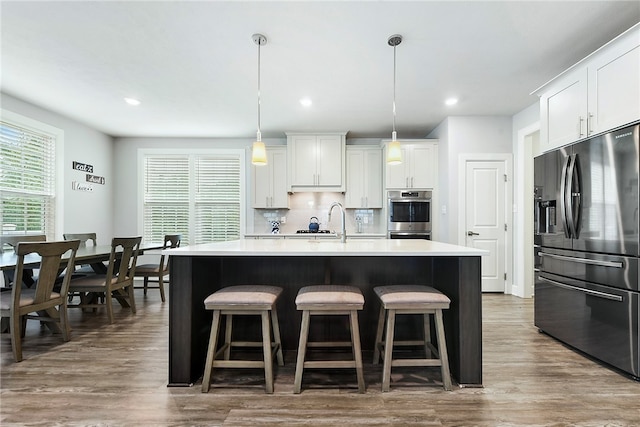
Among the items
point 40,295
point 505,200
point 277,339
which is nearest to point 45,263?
point 40,295

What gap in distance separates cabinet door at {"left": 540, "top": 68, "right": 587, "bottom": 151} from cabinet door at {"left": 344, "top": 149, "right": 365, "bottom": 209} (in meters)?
2.73

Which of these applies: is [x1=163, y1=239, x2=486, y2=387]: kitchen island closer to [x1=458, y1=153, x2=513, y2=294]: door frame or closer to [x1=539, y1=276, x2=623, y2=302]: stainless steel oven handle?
[x1=539, y1=276, x2=623, y2=302]: stainless steel oven handle

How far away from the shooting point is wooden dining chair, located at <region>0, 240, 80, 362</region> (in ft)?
7.96

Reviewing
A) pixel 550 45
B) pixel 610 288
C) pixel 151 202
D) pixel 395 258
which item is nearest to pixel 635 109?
pixel 550 45

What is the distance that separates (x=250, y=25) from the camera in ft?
8.02

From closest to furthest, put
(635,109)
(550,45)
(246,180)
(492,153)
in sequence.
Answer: (635,109)
(550,45)
(492,153)
(246,180)

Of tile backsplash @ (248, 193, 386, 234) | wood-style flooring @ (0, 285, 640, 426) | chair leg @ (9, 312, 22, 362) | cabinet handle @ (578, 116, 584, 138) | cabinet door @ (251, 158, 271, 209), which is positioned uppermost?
cabinet handle @ (578, 116, 584, 138)

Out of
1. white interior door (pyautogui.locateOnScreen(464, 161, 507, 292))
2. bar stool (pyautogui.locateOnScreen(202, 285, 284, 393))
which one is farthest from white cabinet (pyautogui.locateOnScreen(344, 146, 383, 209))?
bar stool (pyautogui.locateOnScreen(202, 285, 284, 393))

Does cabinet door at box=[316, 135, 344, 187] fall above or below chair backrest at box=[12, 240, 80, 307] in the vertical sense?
above

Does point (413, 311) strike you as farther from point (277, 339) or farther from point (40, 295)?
point (40, 295)

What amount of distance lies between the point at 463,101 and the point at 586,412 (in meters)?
3.35

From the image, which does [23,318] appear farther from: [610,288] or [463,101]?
[463,101]

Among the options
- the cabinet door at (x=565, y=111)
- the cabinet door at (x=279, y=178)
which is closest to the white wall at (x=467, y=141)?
the cabinet door at (x=565, y=111)

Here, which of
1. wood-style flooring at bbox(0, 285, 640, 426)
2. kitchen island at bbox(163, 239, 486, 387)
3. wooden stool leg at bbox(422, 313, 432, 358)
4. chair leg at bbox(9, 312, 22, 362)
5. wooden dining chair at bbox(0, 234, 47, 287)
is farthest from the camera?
wooden dining chair at bbox(0, 234, 47, 287)
